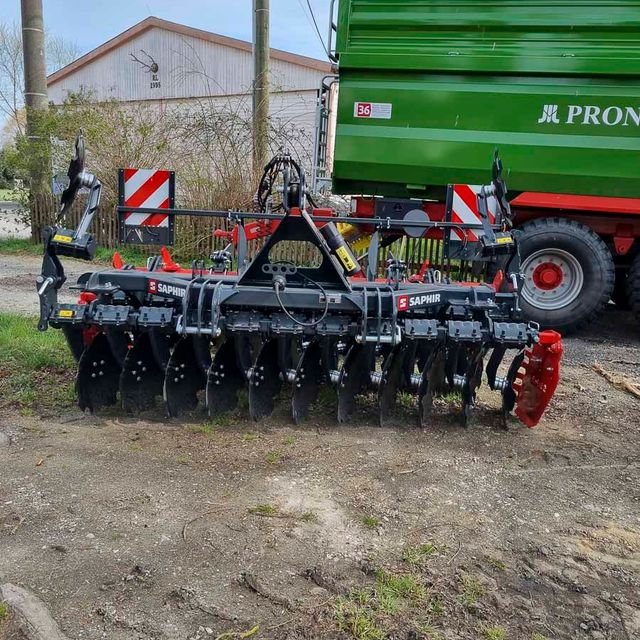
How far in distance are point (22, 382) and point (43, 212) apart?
9108mm

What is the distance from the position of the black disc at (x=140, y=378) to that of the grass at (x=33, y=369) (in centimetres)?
49

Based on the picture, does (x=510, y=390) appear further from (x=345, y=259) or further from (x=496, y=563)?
(x=496, y=563)

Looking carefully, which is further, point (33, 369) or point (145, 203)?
point (33, 369)

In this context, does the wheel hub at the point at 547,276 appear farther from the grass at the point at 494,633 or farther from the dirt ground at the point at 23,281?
the grass at the point at 494,633

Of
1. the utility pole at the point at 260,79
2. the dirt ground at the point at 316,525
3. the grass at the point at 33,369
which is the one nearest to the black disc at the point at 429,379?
the dirt ground at the point at 316,525

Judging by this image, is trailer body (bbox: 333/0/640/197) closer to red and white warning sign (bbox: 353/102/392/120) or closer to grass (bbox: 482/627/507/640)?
red and white warning sign (bbox: 353/102/392/120)

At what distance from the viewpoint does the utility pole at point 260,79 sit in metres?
10.4

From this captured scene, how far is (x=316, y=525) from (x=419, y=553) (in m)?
0.47

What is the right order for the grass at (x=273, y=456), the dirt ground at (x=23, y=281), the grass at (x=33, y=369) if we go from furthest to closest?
the dirt ground at (x=23, y=281), the grass at (x=33, y=369), the grass at (x=273, y=456)

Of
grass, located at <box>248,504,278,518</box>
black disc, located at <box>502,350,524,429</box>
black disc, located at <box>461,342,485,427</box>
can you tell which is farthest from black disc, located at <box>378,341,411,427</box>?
grass, located at <box>248,504,278,518</box>

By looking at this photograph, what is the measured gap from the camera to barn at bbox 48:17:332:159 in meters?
19.3

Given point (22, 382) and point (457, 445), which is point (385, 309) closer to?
point (457, 445)

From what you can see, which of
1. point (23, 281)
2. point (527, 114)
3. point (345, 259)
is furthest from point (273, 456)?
point (23, 281)

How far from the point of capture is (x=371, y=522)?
9.19ft
